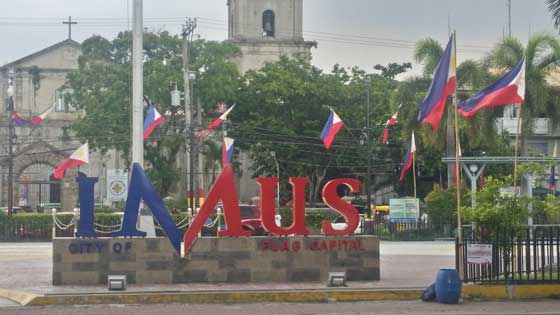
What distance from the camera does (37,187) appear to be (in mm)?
72688

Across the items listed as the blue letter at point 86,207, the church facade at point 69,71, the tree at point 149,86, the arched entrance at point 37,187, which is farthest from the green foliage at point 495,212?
the arched entrance at point 37,187

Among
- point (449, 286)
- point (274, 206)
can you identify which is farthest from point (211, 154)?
point (449, 286)

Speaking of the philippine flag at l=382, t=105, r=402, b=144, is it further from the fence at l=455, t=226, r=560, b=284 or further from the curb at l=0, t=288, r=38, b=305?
the curb at l=0, t=288, r=38, b=305

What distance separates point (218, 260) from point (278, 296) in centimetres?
256

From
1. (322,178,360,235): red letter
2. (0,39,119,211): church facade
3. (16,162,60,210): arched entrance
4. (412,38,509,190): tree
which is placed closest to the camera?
(322,178,360,235): red letter

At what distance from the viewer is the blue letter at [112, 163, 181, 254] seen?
20656mm

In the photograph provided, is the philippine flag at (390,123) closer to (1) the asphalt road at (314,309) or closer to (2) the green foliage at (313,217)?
(2) the green foliage at (313,217)

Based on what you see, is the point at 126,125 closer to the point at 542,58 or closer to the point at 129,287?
the point at 542,58

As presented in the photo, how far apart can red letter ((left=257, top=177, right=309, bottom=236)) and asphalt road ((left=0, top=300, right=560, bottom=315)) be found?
3.01m

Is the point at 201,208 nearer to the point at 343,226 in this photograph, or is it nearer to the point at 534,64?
the point at 343,226

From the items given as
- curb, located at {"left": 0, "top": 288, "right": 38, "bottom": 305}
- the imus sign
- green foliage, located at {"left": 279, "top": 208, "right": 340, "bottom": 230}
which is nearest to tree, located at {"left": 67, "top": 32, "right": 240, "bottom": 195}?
green foliage, located at {"left": 279, "top": 208, "right": 340, "bottom": 230}

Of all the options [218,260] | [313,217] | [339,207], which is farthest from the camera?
[313,217]

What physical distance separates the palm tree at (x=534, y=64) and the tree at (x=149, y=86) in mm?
21802

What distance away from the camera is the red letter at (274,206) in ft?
69.5
